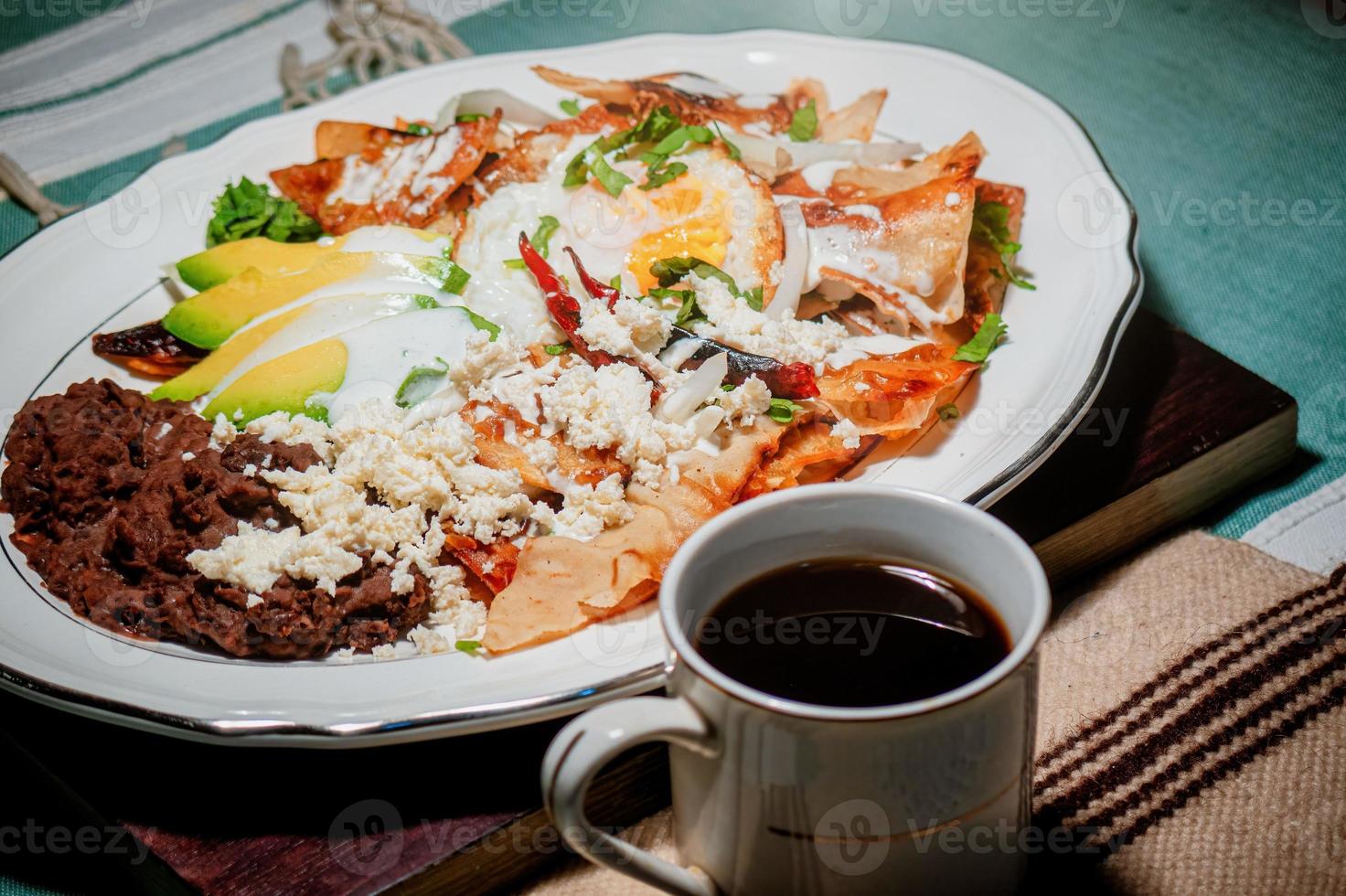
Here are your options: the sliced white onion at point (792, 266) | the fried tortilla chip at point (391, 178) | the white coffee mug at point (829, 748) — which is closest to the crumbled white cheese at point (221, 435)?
the fried tortilla chip at point (391, 178)

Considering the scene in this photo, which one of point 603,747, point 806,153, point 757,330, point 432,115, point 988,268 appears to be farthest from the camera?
point 432,115

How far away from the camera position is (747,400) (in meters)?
2.65

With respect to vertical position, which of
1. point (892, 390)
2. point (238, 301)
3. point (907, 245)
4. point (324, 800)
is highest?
point (238, 301)

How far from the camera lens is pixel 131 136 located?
4.71 meters

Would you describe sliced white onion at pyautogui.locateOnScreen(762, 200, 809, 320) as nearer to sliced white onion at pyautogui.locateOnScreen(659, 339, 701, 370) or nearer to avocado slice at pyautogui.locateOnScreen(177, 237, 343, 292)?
sliced white onion at pyautogui.locateOnScreen(659, 339, 701, 370)

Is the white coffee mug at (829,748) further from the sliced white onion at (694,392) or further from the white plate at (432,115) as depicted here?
the sliced white onion at (694,392)

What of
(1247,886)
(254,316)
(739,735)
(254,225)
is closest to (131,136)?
(254,225)

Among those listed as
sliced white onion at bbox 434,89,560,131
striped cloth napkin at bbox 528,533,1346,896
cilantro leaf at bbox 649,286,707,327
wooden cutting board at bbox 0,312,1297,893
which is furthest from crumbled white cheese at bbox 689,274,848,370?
sliced white onion at bbox 434,89,560,131

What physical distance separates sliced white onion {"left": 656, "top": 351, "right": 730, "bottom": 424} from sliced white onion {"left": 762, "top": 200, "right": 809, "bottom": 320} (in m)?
0.35

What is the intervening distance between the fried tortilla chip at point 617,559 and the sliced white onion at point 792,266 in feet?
1.59

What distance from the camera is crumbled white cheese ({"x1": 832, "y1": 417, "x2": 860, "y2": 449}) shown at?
8.52 feet

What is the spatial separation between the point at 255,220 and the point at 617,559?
1.93m

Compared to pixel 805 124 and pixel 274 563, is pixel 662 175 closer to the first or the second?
pixel 805 124

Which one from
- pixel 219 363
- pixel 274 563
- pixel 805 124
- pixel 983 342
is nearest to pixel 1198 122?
pixel 805 124
